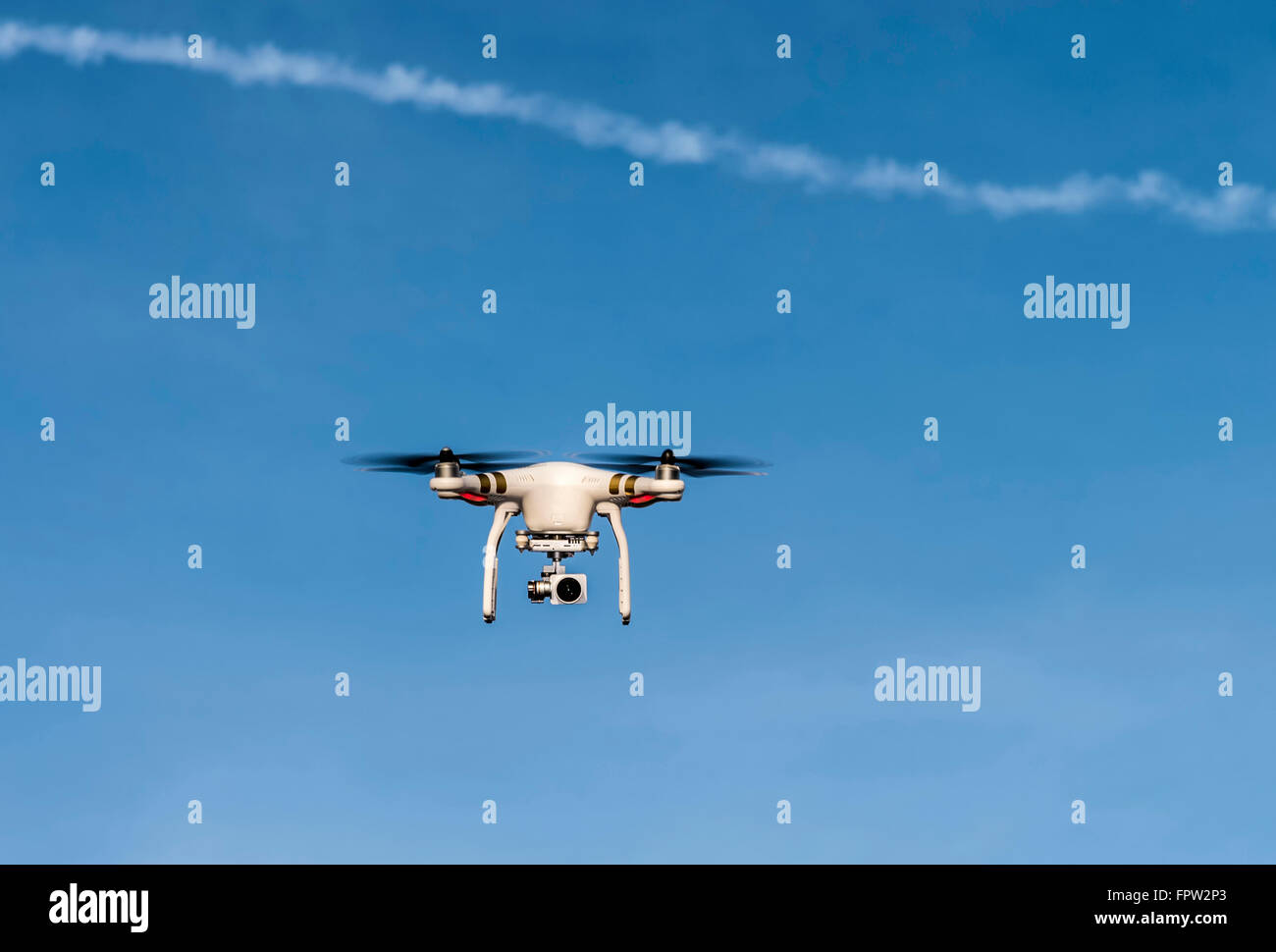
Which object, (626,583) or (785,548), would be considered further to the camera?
(785,548)

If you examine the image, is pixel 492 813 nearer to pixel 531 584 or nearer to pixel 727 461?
pixel 531 584
